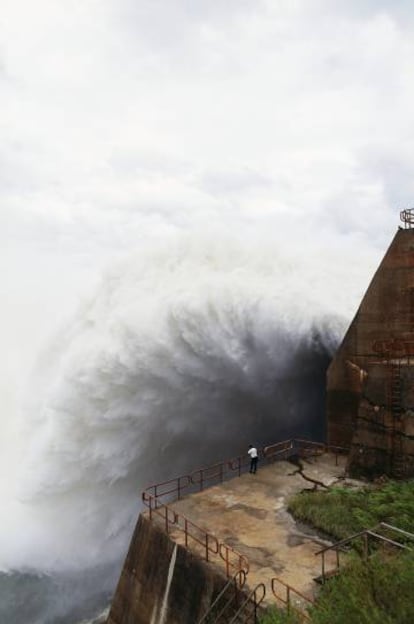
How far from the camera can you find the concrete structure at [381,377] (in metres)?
12.2

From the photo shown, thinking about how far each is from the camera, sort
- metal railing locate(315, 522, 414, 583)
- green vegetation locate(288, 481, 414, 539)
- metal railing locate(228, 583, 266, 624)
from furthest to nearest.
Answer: green vegetation locate(288, 481, 414, 539)
metal railing locate(228, 583, 266, 624)
metal railing locate(315, 522, 414, 583)

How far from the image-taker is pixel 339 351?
1606cm

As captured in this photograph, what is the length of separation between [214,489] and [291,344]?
6.47m

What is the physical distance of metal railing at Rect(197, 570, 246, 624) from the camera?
8.44 metres

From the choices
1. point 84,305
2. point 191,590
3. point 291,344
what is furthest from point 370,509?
point 84,305

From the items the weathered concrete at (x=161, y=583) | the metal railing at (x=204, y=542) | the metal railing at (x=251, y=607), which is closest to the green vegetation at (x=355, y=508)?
the metal railing at (x=204, y=542)

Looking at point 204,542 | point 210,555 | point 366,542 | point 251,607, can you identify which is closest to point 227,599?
point 251,607

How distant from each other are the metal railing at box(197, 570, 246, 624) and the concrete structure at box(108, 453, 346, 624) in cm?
13

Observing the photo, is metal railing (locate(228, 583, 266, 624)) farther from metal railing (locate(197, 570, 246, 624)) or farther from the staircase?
the staircase

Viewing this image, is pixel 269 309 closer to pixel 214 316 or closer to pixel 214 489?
pixel 214 316

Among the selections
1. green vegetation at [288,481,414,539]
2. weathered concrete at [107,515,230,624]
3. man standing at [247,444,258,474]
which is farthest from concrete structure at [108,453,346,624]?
man standing at [247,444,258,474]

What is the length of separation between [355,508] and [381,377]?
3605mm

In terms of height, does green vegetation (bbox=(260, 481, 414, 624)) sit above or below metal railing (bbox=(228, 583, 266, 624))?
above

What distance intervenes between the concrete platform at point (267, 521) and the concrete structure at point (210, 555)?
2 centimetres
